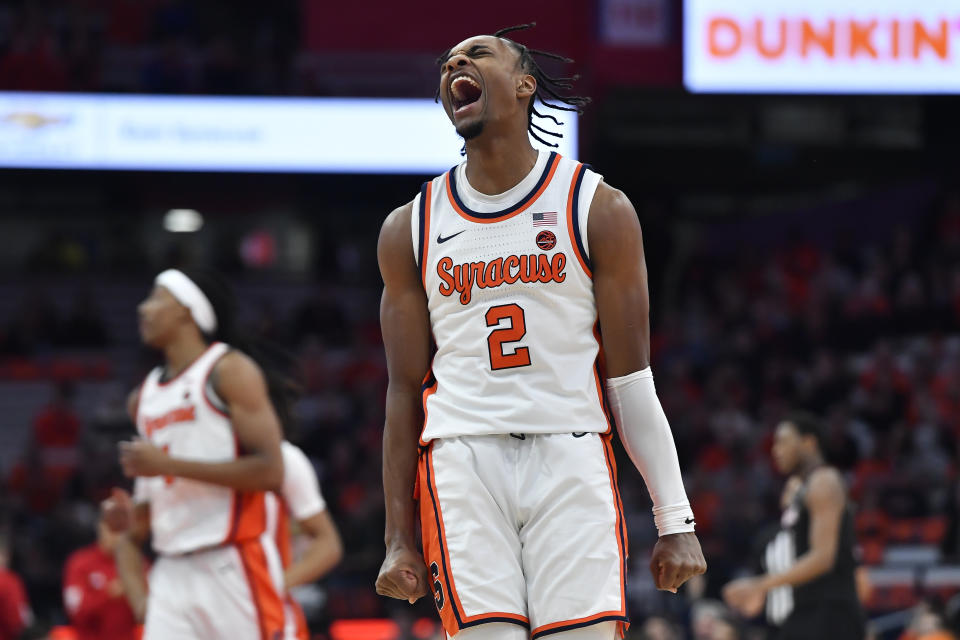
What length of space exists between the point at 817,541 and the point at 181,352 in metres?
3.16

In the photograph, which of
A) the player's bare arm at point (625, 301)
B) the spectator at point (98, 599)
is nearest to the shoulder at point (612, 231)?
the player's bare arm at point (625, 301)

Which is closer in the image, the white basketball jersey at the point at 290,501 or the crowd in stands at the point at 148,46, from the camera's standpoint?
the white basketball jersey at the point at 290,501

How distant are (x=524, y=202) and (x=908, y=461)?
1170cm

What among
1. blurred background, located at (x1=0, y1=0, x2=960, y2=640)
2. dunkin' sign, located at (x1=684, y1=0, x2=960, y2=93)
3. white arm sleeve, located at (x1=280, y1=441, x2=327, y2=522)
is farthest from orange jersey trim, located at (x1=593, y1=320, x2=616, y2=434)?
dunkin' sign, located at (x1=684, y1=0, x2=960, y2=93)

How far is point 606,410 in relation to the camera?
10.7ft

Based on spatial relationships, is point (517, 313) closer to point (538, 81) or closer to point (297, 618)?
point (538, 81)

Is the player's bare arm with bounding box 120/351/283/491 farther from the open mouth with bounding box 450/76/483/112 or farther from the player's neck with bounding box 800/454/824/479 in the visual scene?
the player's neck with bounding box 800/454/824/479

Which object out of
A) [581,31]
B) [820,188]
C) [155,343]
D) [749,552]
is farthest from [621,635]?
[820,188]

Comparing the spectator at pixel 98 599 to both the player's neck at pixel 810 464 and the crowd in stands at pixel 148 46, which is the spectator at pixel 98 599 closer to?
the player's neck at pixel 810 464

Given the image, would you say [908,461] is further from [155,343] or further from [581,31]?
[155,343]

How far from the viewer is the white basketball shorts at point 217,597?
4621 mm

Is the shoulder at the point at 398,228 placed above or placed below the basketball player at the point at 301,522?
above

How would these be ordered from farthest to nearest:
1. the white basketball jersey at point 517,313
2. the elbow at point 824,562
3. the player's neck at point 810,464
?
the player's neck at point 810,464 → the elbow at point 824,562 → the white basketball jersey at point 517,313

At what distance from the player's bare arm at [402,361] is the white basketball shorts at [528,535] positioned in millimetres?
136
